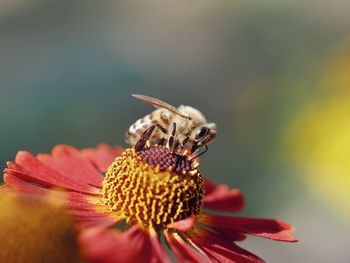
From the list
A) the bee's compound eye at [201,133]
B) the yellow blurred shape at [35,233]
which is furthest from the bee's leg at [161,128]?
the yellow blurred shape at [35,233]

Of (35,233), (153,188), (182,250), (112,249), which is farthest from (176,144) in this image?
(35,233)

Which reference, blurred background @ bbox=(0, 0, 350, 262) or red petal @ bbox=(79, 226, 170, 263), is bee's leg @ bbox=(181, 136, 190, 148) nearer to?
red petal @ bbox=(79, 226, 170, 263)

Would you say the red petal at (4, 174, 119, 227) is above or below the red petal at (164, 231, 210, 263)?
above

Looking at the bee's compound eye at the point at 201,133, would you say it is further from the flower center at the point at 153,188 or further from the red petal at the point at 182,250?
the red petal at the point at 182,250

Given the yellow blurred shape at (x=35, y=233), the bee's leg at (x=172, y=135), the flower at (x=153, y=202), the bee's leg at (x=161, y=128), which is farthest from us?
the bee's leg at (x=161, y=128)

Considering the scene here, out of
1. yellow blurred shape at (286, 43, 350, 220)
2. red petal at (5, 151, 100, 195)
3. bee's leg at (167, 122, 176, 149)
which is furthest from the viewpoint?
yellow blurred shape at (286, 43, 350, 220)

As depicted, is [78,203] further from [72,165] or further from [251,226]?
[251,226]

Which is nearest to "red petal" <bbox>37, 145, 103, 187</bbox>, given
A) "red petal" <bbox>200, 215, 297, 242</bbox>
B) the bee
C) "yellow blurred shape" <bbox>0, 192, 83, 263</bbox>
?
the bee
